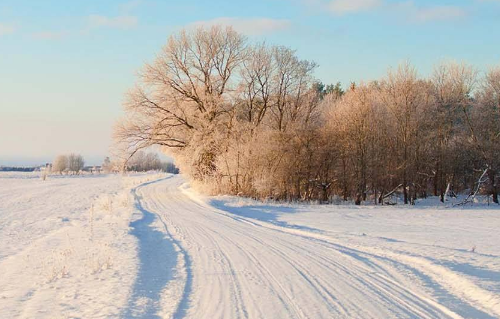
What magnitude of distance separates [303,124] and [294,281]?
26.0 metres

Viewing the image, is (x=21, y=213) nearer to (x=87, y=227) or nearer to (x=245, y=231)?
(x=87, y=227)

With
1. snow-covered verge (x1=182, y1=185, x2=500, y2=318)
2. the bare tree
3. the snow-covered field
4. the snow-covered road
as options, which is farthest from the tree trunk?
the bare tree

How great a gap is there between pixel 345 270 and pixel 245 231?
6425 millimetres

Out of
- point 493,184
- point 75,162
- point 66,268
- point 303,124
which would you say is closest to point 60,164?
point 75,162

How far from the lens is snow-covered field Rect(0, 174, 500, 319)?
23.3 ft

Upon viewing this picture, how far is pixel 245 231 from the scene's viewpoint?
1579cm

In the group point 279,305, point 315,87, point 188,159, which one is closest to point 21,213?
point 188,159

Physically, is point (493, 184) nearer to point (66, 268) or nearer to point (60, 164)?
point (66, 268)

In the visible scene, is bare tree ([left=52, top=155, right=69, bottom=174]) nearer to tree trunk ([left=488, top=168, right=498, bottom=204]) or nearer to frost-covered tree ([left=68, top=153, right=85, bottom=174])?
frost-covered tree ([left=68, top=153, right=85, bottom=174])

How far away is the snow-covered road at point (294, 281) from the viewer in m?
6.96

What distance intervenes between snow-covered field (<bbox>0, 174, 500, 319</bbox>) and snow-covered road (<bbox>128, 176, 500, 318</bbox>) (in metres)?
0.03

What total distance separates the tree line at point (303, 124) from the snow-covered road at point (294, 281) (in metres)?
19.8

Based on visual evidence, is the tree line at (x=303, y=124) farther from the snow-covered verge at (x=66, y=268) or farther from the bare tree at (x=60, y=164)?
the bare tree at (x=60, y=164)

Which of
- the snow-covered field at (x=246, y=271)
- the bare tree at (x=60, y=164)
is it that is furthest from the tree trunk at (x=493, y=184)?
the bare tree at (x=60, y=164)
